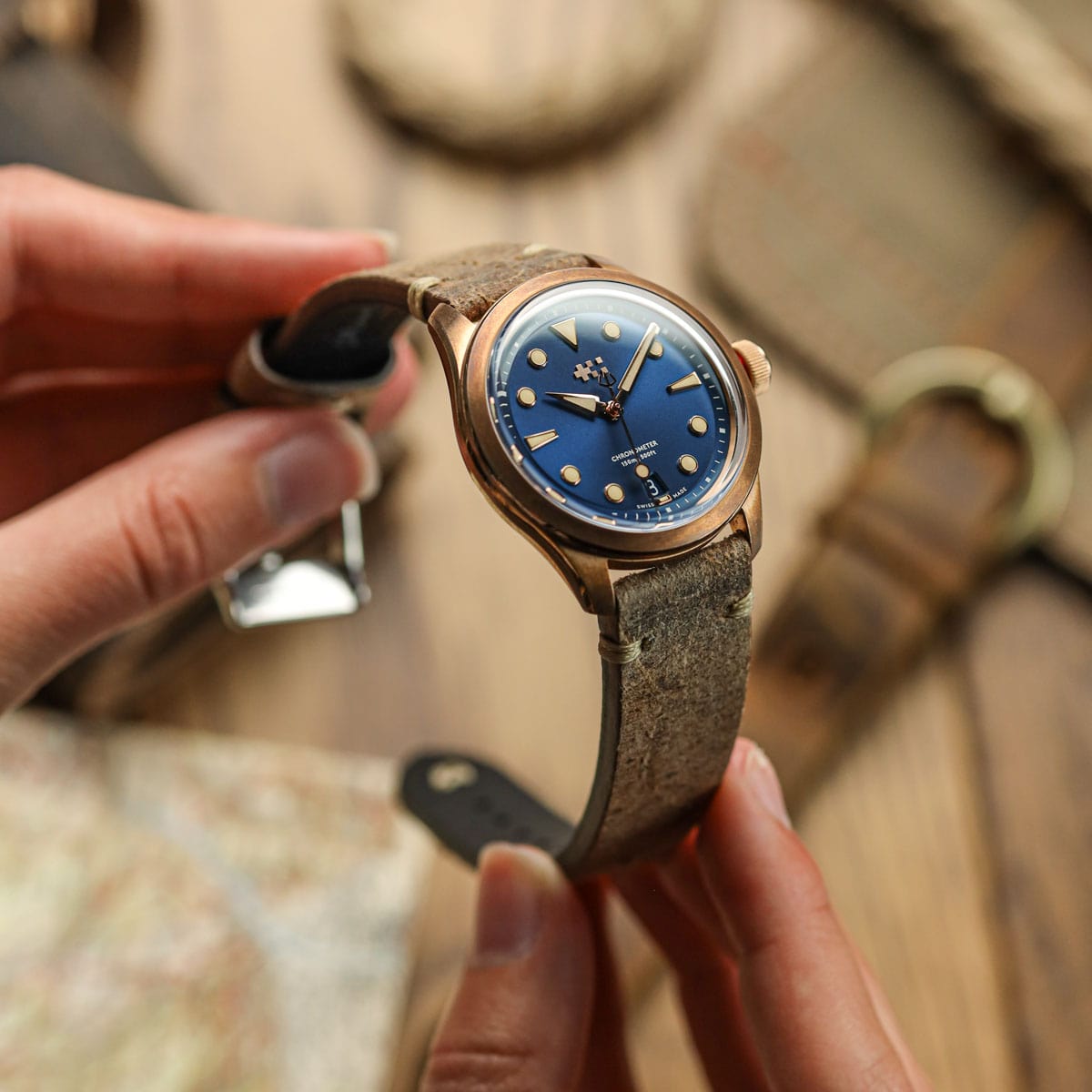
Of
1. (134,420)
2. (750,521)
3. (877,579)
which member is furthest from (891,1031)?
(134,420)

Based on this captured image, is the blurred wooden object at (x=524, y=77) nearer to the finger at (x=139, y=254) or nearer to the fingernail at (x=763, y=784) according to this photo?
the finger at (x=139, y=254)

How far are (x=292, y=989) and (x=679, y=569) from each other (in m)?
0.52

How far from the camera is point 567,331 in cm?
52

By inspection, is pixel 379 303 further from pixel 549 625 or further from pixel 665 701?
pixel 549 625

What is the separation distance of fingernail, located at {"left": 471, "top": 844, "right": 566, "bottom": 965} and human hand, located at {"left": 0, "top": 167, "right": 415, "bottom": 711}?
25 centimetres

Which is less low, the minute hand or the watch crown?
the watch crown

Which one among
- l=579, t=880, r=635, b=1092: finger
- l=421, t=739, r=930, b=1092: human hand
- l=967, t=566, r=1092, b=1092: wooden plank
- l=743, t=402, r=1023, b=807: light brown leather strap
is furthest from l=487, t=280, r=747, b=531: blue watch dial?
l=967, t=566, r=1092, b=1092: wooden plank

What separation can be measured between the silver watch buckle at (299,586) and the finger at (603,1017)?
0.89ft

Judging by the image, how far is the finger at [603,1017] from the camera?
67 cm

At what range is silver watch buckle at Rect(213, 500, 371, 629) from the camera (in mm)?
806

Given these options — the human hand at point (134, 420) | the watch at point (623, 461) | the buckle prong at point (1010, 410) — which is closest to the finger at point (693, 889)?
the watch at point (623, 461)

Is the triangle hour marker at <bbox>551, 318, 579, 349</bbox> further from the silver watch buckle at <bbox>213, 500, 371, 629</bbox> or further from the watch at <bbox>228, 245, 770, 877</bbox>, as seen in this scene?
the silver watch buckle at <bbox>213, 500, 371, 629</bbox>

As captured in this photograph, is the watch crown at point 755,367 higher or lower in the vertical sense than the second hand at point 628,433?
higher

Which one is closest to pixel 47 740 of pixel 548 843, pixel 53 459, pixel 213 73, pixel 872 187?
pixel 53 459
